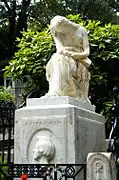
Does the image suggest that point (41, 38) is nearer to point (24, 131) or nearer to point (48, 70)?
point (48, 70)

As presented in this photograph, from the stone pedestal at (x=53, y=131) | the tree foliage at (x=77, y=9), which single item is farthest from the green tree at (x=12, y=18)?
the stone pedestal at (x=53, y=131)

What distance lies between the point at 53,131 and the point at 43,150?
38cm

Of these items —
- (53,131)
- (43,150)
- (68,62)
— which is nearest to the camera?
(43,150)

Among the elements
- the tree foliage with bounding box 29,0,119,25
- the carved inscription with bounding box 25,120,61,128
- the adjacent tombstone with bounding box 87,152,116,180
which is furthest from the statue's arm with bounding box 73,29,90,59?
the tree foliage with bounding box 29,0,119,25

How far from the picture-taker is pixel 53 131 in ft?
21.1

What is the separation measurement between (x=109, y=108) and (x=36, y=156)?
231 inches

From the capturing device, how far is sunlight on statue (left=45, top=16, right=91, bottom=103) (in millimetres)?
6953

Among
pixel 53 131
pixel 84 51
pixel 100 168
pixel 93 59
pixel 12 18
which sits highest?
pixel 12 18

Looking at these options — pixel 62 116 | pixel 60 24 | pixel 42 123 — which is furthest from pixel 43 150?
pixel 60 24

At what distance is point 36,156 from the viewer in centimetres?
628

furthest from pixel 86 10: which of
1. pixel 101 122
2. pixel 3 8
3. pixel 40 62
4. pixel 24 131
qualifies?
pixel 24 131

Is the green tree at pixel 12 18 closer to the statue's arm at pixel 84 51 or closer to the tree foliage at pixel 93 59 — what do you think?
the tree foliage at pixel 93 59

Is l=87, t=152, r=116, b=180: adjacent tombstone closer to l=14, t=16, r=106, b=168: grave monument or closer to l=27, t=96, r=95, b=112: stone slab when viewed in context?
l=14, t=16, r=106, b=168: grave monument

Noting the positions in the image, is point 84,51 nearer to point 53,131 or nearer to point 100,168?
point 53,131
